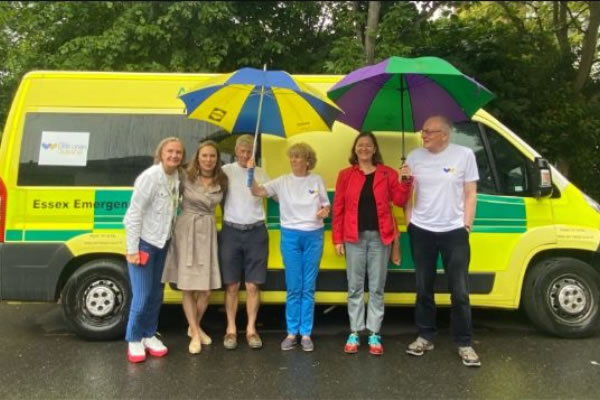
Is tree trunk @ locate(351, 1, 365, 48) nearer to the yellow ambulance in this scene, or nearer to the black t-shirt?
the yellow ambulance

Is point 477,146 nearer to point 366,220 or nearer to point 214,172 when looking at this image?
point 366,220

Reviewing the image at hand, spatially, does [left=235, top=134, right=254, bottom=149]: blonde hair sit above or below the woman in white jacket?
above

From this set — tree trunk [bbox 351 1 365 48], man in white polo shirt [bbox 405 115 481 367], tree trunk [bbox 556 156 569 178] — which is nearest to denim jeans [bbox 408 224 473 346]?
man in white polo shirt [bbox 405 115 481 367]

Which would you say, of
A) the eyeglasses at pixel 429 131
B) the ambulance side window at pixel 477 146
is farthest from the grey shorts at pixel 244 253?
the ambulance side window at pixel 477 146

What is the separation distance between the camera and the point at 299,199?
14.7 ft

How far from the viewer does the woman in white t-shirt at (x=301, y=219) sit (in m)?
4.46

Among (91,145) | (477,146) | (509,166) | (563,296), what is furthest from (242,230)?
(563,296)

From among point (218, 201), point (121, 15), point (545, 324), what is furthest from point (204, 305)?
point (121, 15)

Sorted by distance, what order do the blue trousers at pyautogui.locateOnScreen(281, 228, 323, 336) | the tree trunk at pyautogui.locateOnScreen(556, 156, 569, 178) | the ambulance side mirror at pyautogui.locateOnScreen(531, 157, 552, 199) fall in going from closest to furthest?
1. the blue trousers at pyautogui.locateOnScreen(281, 228, 323, 336)
2. the ambulance side mirror at pyautogui.locateOnScreen(531, 157, 552, 199)
3. the tree trunk at pyautogui.locateOnScreen(556, 156, 569, 178)

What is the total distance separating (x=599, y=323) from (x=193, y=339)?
12.2 ft

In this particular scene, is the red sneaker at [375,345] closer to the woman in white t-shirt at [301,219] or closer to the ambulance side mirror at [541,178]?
the woman in white t-shirt at [301,219]

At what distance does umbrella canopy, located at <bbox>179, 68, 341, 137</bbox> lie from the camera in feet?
13.4

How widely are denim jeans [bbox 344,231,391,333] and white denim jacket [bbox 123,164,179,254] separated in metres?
1.43

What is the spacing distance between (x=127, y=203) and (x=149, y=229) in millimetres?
638
